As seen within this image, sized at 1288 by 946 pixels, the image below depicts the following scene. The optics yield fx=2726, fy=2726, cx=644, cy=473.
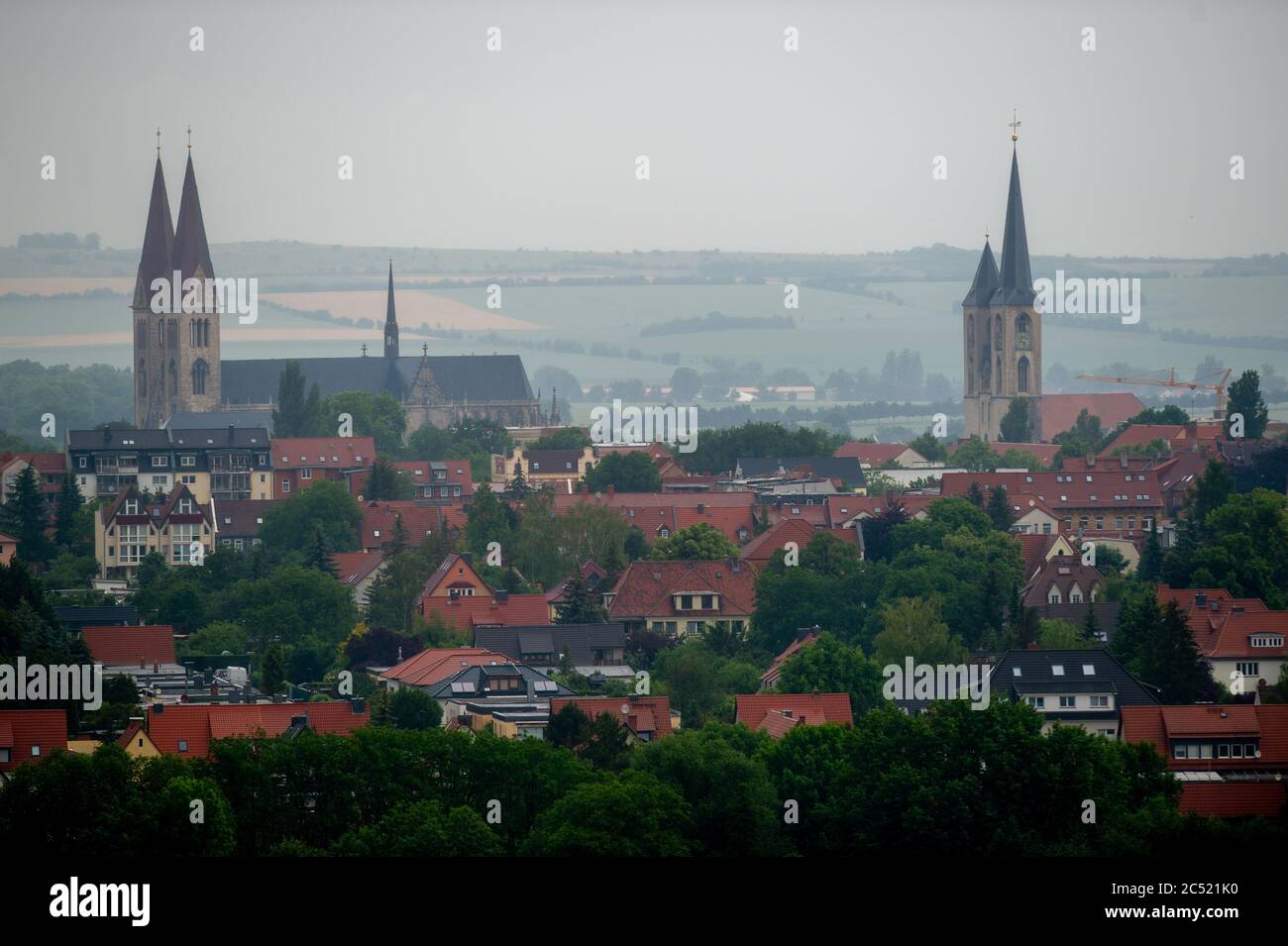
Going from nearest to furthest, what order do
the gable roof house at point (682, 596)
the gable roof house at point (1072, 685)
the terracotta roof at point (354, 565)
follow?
the gable roof house at point (1072, 685) < the gable roof house at point (682, 596) < the terracotta roof at point (354, 565)

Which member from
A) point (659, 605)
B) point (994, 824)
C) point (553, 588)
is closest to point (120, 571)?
point (553, 588)

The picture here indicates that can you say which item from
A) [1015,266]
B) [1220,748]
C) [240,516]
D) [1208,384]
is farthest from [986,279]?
[1220,748]

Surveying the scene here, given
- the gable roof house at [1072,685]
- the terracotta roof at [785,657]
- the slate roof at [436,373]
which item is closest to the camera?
the gable roof house at [1072,685]

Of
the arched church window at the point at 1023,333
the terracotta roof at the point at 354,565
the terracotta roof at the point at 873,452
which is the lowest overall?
the terracotta roof at the point at 354,565

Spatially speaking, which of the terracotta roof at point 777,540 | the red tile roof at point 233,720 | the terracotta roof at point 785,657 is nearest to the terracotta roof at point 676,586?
the terracotta roof at point 777,540

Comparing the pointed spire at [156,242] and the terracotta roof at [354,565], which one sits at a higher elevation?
the pointed spire at [156,242]

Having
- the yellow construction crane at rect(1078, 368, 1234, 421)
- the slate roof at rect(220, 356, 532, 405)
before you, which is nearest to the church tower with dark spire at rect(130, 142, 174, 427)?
the slate roof at rect(220, 356, 532, 405)

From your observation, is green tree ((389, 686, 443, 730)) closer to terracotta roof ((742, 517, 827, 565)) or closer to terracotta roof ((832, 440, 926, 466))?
terracotta roof ((742, 517, 827, 565))

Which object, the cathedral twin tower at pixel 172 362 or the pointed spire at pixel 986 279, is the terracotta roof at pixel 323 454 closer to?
the cathedral twin tower at pixel 172 362

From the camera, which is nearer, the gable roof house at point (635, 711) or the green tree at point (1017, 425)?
the gable roof house at point (635, 711)
